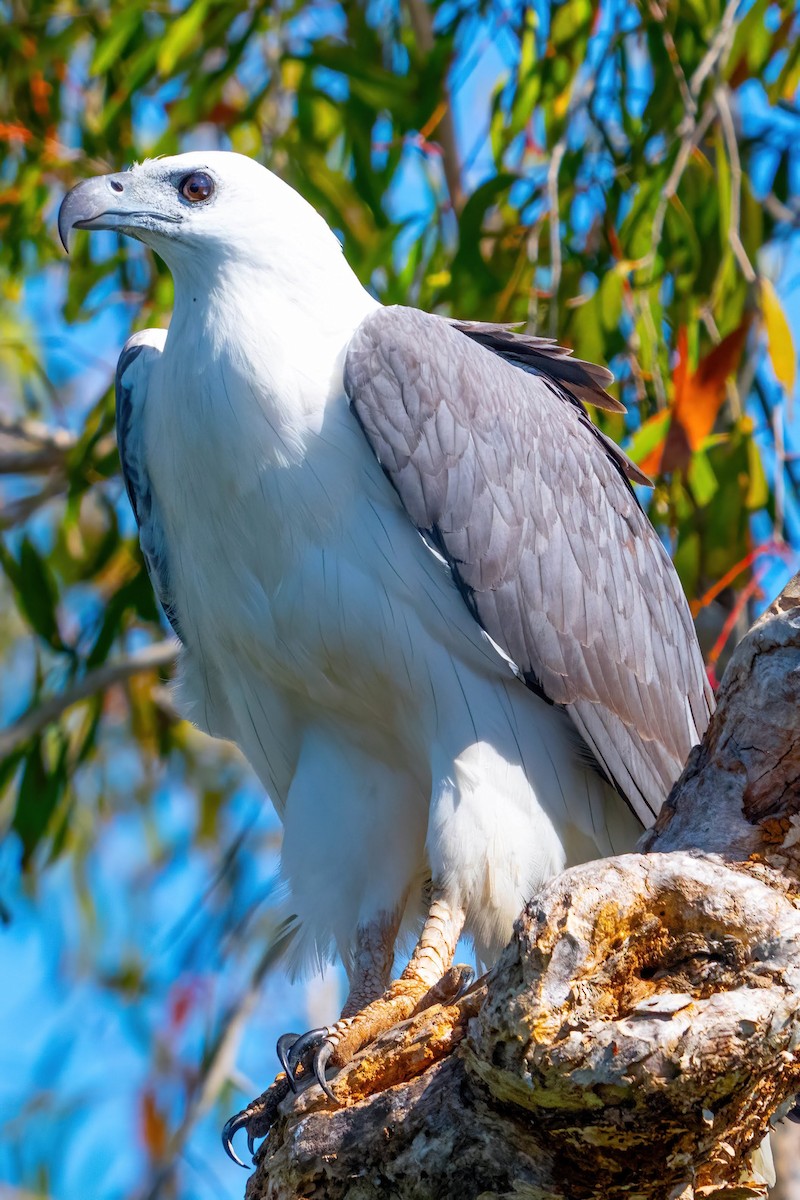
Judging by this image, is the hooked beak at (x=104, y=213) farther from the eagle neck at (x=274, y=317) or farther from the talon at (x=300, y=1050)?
the talon at (x=300, y=1050)

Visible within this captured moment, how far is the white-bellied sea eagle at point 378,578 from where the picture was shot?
324cm

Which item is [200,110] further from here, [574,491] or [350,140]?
[574,491]

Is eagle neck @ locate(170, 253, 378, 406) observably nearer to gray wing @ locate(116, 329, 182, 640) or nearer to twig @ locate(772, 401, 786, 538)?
gray wing @ locate(116, 329, 182, 640)

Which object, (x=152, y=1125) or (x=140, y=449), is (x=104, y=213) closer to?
(x=140, y=449)

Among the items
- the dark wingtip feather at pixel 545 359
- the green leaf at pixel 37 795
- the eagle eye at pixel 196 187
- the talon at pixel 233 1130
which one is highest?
the eagle eye at pixel 196 187

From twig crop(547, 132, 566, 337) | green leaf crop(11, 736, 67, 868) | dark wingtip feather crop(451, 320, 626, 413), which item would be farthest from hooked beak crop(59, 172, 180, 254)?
green leaf crop(11, 736, 67, 868)

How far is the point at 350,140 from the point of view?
16.3 ft

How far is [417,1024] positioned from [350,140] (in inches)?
127

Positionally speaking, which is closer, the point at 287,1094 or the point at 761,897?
the point at 761,897

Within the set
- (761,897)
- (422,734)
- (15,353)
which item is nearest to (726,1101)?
(761,897)

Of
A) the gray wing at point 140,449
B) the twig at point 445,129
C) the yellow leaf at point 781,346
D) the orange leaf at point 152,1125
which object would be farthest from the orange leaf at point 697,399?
the orange leaf at point 152,1125

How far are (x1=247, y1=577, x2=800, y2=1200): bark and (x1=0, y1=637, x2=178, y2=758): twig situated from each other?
8.59 feet

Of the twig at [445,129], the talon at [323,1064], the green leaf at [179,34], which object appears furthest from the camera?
the twig at [445,129]

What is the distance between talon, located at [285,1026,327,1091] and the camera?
2.88 m
